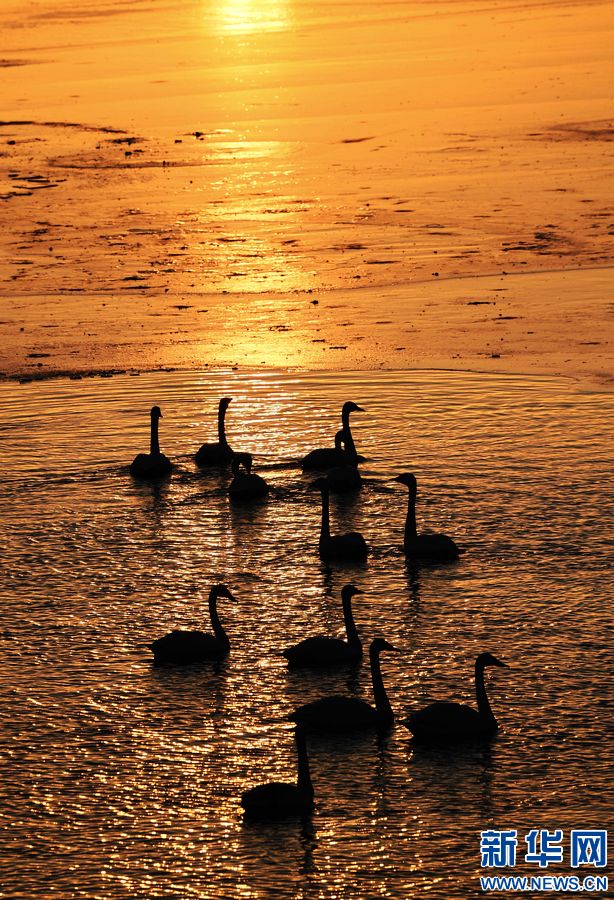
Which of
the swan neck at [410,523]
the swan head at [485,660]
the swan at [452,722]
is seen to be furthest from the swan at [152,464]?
the swan at [452,722]

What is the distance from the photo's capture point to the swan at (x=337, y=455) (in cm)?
2534

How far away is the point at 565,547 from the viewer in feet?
72.6

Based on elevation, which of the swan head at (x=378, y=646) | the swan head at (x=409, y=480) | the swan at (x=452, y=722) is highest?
the swan head at (x=409, y=480)

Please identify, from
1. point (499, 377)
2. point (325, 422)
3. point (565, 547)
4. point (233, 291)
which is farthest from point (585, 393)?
point (233, 291)

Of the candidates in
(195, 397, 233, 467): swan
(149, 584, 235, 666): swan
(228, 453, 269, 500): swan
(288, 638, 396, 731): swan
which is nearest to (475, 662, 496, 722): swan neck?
(288, 638, 396, 731): swan

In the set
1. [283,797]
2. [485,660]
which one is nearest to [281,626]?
[485,660]

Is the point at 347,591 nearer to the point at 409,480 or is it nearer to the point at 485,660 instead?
the point at 485,660

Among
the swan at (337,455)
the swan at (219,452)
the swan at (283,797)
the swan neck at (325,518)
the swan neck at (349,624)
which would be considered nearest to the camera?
the swan at (283,797)

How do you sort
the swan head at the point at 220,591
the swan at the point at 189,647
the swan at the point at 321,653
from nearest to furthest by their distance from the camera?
the swan at the point at 321,653, the swan at the point at 189,647, the swan head at the point at 220,591

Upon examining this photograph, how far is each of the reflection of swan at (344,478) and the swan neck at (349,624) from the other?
5173mm

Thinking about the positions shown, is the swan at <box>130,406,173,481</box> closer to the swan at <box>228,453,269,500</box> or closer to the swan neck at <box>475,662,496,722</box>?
the swan at <box>228,453,269,500</box>

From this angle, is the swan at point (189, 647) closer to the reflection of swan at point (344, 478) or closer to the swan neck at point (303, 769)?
the swan neck at point (303, 769)

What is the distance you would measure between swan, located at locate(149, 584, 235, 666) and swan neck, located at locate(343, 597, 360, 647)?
1402 mm

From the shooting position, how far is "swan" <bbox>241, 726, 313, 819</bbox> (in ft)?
50.1
